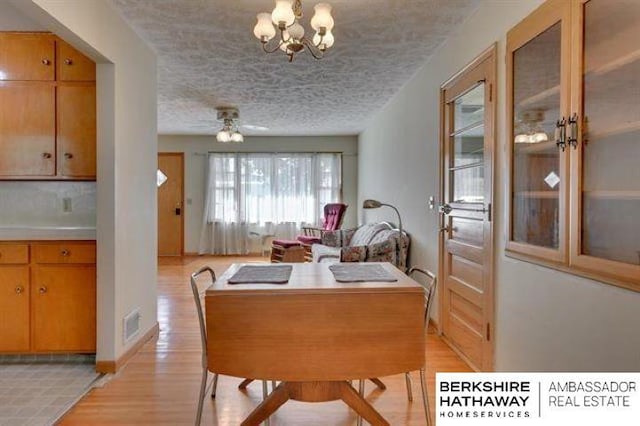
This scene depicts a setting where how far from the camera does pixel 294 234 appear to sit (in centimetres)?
755

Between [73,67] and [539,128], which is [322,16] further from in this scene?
[73,67]

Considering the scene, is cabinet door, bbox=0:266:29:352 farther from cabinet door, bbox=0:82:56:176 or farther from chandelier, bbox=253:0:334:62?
chandelier, bbox=253:0:334:62

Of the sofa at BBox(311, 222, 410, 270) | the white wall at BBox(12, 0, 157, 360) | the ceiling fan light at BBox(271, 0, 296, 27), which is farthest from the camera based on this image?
the sofa at BBox(311, 222, 410, 270)

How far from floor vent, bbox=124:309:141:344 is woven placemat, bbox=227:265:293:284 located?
1083mm

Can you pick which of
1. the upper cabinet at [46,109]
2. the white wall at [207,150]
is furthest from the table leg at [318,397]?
the white wall at [207,150]

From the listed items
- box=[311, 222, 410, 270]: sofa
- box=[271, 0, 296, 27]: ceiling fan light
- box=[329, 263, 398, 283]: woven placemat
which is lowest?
box=[311, 222, 410, 270]: sofa

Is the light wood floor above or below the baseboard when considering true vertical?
below

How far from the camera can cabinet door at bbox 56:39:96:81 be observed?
2.70 meters

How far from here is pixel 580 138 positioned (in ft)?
5.08

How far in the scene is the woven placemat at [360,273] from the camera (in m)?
1.85

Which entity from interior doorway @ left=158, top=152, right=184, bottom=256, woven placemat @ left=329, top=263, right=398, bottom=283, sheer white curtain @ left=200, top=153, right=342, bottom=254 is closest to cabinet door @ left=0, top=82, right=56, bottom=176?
woven placemat @ left=329, top=263, right=398, bottom=283

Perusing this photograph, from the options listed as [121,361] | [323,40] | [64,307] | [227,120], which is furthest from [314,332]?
[227,120]

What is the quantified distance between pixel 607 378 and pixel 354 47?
265cm

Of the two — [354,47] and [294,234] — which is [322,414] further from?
[294,234]
